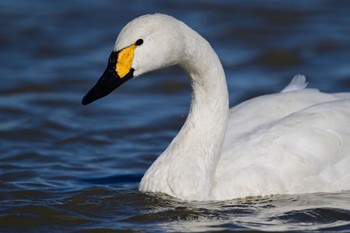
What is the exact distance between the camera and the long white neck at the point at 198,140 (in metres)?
8.18

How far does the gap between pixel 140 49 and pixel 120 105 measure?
4.65 meters

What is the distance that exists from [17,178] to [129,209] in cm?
164

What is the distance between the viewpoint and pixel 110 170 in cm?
986

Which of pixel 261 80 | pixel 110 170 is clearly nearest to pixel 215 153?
pixel 110 170

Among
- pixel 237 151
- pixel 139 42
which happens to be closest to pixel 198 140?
pixel 237 151

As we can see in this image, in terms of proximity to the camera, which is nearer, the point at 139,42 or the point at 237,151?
the point at 139,42

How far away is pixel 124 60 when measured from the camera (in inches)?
298

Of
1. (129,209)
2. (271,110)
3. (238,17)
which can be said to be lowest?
(129,209)

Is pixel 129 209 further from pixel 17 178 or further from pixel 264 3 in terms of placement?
pixel 264 3

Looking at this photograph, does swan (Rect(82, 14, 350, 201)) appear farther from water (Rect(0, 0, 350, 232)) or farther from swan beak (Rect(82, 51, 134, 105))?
swan beak (Rect(82, 51, 134, 105))

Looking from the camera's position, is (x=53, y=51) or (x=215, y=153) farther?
(x=53, y=51)

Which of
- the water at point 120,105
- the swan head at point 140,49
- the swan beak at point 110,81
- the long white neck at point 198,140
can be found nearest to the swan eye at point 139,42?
the swan head at point 140,49

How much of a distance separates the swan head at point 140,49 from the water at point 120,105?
112 centimetres

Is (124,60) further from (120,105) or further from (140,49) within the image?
(120,105)
